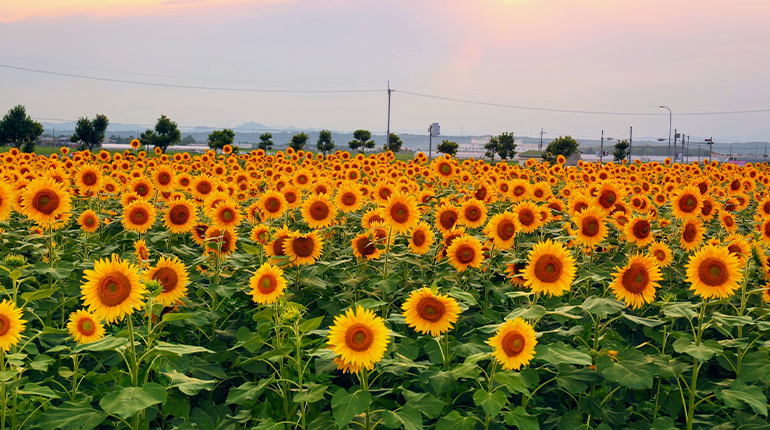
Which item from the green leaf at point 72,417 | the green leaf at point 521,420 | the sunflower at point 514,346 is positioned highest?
the sunflower at point 514,346

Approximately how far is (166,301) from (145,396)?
1.22 metres

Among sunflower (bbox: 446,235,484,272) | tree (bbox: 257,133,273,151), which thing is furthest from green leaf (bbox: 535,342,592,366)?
tree (bbox: 257,133,273,151)

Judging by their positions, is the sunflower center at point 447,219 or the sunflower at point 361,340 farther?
the sunflower center at point 447,219

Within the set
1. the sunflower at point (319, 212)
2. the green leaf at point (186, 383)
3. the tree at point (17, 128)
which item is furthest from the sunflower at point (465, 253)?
the tree at point (17, 128)

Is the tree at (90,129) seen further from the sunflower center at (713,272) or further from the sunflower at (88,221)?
the sunflower center at (713,272)

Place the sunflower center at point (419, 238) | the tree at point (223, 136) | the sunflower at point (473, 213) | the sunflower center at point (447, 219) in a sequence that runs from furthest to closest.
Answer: the tree at point (223, 136) → the sunflower at point (473, 213) → the sunflower center at point (447, 219) → the sunflower center at point (419, 238)

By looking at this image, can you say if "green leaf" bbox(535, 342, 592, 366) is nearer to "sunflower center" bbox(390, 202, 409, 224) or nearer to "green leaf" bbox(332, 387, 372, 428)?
"green leaf" bbox(332, 387, 372, 428)

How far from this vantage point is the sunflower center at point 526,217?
5906 millimetres

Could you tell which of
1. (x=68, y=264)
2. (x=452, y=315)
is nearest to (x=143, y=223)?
(x=68, y=264)

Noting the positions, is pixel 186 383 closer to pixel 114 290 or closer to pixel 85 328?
pixel 114 290

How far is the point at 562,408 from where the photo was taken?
416 centimetres

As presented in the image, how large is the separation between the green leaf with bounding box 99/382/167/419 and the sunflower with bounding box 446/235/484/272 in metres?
2.56

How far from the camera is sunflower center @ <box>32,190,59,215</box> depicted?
5.23m

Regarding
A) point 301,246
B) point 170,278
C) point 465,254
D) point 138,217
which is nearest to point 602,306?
point 465,254
